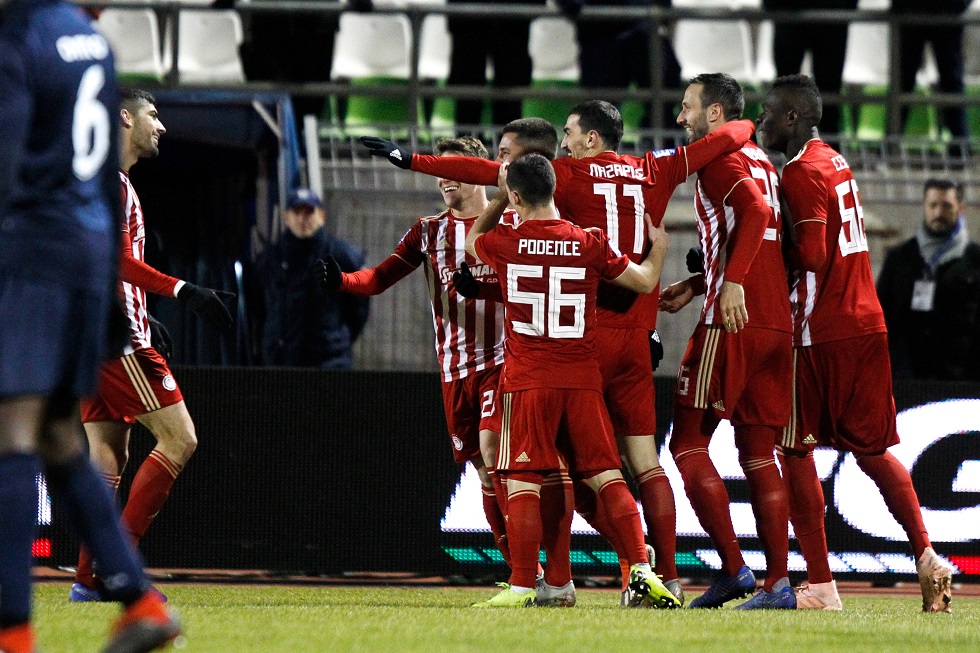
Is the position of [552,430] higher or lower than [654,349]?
lower

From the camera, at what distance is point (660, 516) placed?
6340mm

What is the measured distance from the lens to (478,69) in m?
12.3

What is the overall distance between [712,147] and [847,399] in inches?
49.9

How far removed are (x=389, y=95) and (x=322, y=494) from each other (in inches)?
201

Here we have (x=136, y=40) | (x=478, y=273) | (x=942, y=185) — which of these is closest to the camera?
(x=478, y=273)

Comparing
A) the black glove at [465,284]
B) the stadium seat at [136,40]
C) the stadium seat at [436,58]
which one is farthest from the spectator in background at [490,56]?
the black glove at [465,284]

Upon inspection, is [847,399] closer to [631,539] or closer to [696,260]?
[696,260]

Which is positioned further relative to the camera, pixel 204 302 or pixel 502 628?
pixel 204 302

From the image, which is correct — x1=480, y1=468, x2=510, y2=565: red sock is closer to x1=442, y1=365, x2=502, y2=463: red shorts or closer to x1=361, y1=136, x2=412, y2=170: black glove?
x1=442, y1=365, x2=502, y2=463: red shorts

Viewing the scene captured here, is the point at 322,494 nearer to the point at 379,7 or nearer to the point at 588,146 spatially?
the point at 588,146

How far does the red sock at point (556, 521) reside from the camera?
20.5ft

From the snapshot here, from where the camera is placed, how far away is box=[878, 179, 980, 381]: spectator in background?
9.14 m

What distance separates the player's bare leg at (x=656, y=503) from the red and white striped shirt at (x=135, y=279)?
6.89 feet

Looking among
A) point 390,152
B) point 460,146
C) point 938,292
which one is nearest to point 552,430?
point 390,152
